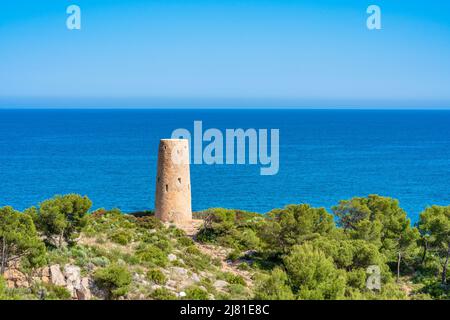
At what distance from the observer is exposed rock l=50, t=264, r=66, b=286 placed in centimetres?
2186

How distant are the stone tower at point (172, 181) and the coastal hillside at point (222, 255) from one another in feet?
4.24

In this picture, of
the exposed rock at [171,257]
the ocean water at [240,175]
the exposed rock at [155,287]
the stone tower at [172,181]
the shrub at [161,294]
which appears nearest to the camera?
the shrub at [161,294]

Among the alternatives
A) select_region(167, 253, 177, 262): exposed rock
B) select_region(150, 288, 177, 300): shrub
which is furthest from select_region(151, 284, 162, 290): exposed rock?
select_region(167, 253, 177, 262): exposed rock

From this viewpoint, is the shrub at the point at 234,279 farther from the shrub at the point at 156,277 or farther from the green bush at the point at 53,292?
the green bush at the point at 53,292

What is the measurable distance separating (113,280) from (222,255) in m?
11.7

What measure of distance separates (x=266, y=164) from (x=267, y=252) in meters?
80.1

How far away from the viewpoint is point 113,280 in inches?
846

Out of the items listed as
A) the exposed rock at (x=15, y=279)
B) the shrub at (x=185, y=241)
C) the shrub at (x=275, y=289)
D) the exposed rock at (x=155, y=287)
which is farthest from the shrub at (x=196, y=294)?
the shrub at (x=185, y=241)

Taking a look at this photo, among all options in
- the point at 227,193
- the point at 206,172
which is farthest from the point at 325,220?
the point at 206,172

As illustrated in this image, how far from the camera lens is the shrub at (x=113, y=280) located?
2131cm

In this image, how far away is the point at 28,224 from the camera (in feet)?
77.9

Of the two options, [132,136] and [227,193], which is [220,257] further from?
[132,136]

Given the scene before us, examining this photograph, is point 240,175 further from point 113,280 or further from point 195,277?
point 113,280
